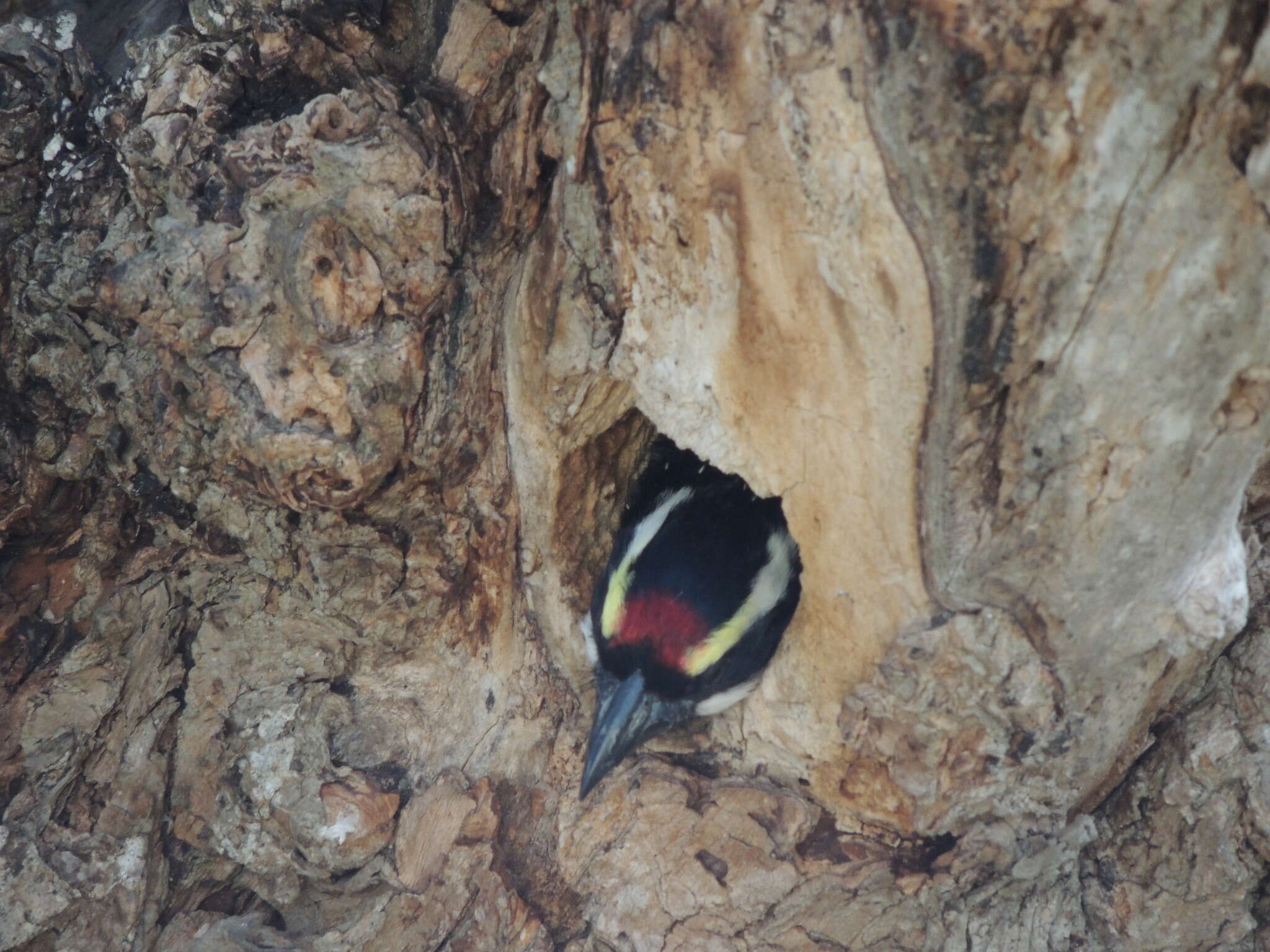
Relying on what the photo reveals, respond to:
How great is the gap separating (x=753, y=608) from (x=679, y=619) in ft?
0.60

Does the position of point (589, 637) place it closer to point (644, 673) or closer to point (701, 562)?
point (644, 673)

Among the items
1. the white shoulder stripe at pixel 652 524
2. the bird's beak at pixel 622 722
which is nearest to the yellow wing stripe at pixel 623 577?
the white shoulder stripe at pixel 652 524

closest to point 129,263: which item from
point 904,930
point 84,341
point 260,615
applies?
point 84,341

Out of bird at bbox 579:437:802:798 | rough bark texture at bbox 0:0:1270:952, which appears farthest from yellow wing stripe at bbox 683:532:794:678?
rough bark texture at bbox 0:0:1270:952

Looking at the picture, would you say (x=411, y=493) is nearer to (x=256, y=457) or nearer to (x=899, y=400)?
(x=256, y=457)

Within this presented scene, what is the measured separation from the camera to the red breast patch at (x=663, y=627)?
199 centimetres

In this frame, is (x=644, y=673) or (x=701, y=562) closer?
(x=644, y=673)

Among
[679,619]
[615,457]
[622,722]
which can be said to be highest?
[615,457]

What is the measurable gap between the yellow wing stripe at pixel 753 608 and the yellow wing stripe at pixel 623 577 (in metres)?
0.16

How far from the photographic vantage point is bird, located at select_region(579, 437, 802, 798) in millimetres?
1954

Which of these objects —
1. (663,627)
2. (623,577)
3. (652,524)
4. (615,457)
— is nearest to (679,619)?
→ (663,627)

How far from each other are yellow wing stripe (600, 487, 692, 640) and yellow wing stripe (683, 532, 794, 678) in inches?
6.5

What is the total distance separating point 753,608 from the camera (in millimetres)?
2105

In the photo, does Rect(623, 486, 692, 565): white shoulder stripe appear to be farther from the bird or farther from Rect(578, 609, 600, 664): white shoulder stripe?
Rect(578, 609, 600, 664): white shoulder stripe
